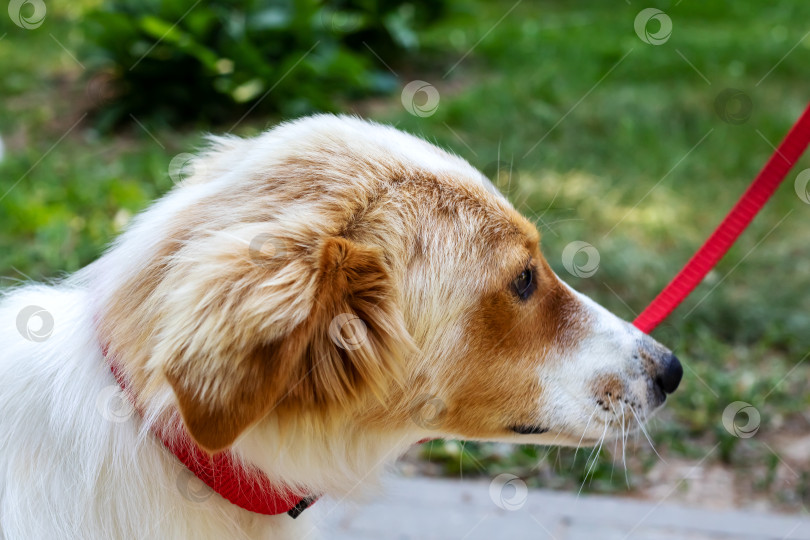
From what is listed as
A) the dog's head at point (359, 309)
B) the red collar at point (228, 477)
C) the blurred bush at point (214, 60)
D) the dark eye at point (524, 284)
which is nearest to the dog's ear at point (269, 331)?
the dog's head at point (359, 309)

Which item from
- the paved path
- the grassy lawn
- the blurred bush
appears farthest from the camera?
the blurred bush

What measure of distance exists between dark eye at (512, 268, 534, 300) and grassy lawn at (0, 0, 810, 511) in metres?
1.44

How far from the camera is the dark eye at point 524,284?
2207mm

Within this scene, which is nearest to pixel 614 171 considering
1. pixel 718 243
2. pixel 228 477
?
pixel 718 243

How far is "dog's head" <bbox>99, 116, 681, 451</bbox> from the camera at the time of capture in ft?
5.18

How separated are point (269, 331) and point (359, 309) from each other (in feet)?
1.09

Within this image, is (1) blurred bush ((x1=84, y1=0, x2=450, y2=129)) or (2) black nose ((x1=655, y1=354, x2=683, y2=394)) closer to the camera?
(2) black nose ((x1=655, y1=354, x2=683, y2=394))

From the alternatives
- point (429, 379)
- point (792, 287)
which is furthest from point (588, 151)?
point (429, 379)

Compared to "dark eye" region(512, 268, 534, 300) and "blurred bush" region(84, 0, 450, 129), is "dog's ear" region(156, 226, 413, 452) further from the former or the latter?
"blurred bush" region(84, 0, 450, 129)

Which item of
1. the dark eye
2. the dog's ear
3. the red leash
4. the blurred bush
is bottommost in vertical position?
the blurred bush

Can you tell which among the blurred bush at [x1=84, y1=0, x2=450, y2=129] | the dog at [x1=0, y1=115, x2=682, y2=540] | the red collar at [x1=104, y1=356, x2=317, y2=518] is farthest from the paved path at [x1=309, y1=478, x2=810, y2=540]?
the blurred bush at [x1=84, y1=0, x2=450, y2=129]

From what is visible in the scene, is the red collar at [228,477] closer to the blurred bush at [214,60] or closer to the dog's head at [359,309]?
the dog's head at [359,309]

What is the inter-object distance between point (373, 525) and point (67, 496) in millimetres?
1549

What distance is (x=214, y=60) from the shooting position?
608cm
